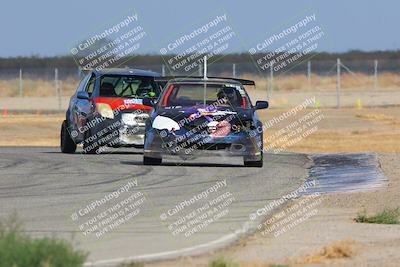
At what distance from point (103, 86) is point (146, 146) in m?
3.71

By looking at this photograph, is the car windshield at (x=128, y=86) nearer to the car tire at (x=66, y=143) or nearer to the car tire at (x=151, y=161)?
the car tire at (x=66, y=143)

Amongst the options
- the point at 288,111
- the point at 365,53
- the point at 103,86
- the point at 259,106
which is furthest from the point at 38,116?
the point at 365,53

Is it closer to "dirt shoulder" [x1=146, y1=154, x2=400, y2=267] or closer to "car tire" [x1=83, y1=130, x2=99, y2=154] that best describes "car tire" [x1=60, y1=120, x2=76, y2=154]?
"car tire" [x1=83, y1=130, x2=99, y2=154]

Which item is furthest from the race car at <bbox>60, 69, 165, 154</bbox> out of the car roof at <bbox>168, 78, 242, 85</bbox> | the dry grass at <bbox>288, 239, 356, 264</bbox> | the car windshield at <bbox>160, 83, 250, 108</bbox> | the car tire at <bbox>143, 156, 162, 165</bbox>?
the dry grass at <bbox>288, 239, 356, 264</bbox>

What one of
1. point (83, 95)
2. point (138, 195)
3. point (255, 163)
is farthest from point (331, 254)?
point (83, 95)

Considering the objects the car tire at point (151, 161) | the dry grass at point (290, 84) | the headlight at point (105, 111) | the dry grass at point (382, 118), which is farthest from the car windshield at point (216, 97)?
the dry grass at point (290, 84)

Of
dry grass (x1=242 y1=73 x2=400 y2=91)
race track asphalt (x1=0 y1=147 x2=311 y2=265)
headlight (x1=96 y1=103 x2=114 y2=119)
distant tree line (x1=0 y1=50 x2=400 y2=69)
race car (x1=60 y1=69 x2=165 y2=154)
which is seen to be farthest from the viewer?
distant tree line (x1=0 y1=50 x2=400 y2=69)

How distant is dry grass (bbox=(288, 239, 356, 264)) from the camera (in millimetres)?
10633

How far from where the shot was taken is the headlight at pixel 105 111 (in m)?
23.6

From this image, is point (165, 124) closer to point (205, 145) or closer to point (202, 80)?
point (205, 145)

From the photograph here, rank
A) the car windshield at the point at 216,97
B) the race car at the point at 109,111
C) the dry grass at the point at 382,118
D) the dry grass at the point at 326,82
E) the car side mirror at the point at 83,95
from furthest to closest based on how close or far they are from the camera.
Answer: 1. the dry grass at the point at 326,82
2. the dry grass at the point at 382,118
3. the car side mirror at the point at 83,95
4. the race car at the point at 109,111
5. the car windshield at the point at 216,97

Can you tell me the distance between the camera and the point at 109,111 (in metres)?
23.7

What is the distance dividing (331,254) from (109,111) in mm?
13188

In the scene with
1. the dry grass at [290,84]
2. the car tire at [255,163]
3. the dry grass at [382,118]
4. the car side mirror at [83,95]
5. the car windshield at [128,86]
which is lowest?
the dry grass at [382,118]
